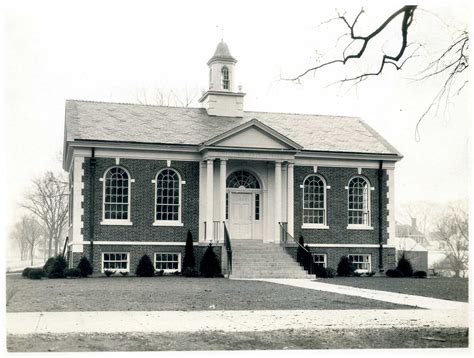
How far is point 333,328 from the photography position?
14914 mm

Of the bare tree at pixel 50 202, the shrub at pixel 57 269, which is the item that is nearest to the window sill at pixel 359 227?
the shrub at pixel 57 269

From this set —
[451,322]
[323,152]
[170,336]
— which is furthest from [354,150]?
[170,336]

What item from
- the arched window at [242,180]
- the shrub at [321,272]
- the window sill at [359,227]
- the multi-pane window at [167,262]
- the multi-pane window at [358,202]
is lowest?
the shrub at [321,272]

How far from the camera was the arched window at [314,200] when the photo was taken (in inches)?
1280

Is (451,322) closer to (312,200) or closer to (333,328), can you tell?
(333,328)

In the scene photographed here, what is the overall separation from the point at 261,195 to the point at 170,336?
60.9ft

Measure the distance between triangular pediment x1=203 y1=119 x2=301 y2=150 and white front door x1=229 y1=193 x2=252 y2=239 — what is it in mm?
2571

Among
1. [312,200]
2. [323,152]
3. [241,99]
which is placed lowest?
[312,200]

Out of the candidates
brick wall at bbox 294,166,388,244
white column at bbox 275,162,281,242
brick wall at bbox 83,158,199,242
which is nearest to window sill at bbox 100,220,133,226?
brick wall at bbox 83,158,199,242

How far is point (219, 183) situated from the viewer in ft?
101

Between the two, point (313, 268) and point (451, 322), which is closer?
point (451, 322)

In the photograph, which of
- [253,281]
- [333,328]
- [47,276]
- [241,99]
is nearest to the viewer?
[333,328]

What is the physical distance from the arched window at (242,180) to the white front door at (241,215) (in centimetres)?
35

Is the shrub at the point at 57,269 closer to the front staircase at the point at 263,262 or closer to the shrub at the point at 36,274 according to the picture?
the shrub at the point at 36,274
